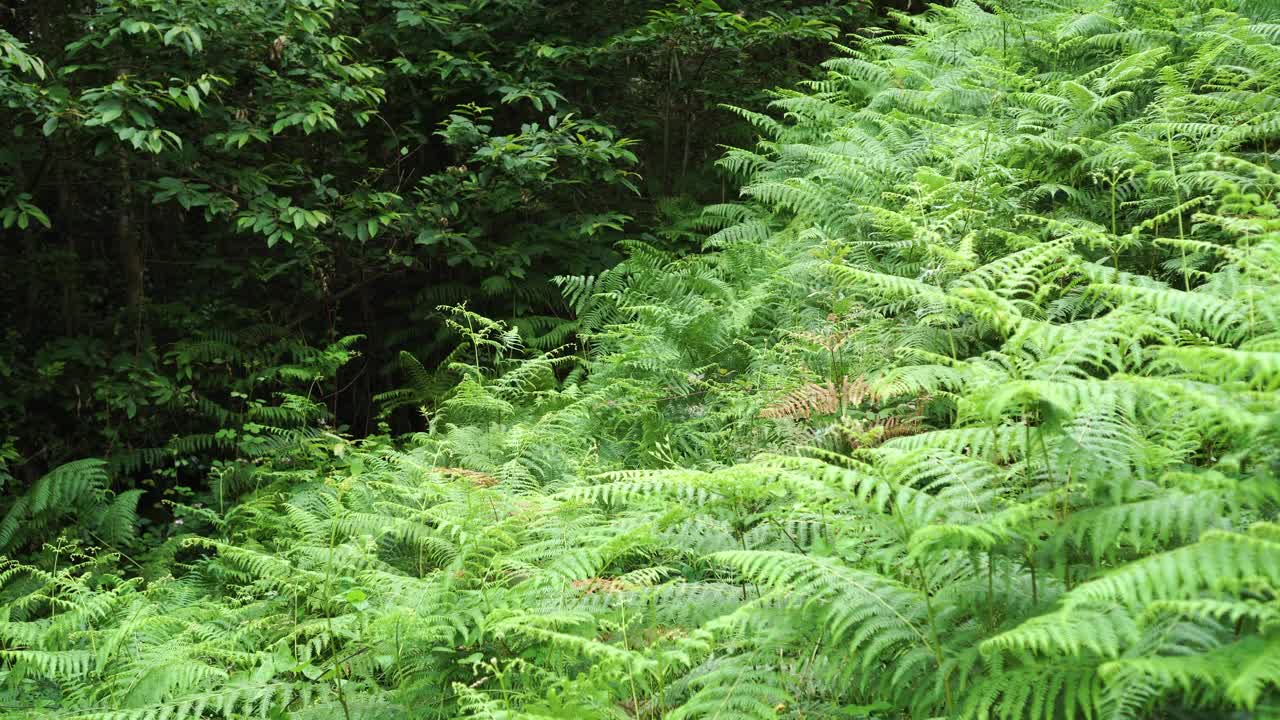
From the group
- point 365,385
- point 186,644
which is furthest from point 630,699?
point 365,385

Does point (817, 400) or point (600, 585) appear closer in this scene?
point (600, 585)

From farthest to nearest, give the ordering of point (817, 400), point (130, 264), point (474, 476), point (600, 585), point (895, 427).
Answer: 1. point (130, 264)
2. point (817, 400)
3. point (474, 476)
4. point (895, 427)
5. point (600, 585)

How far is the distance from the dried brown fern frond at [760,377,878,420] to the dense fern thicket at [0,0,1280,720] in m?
0.02

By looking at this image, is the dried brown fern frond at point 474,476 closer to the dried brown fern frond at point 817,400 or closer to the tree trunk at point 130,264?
the dried brown fern frond at point 817,400

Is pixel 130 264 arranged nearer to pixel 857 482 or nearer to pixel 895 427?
pixel 895 427

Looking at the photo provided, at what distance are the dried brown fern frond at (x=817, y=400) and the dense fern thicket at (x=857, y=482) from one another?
0.02 m

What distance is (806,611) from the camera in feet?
6.57

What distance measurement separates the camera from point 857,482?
217 centimetres

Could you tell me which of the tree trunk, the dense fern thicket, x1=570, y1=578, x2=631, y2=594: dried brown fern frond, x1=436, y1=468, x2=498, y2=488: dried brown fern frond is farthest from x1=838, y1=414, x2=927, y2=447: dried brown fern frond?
the tree trunk

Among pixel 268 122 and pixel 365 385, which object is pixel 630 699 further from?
pixel 365 385

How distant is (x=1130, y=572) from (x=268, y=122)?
17.1ft

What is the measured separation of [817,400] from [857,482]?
109 centimetres

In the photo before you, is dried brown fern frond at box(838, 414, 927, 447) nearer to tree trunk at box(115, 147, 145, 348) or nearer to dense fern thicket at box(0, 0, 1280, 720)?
dense fern thicket at box(0, 0, 1280, 720)

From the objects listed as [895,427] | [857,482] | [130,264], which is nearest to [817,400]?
[895,427]
